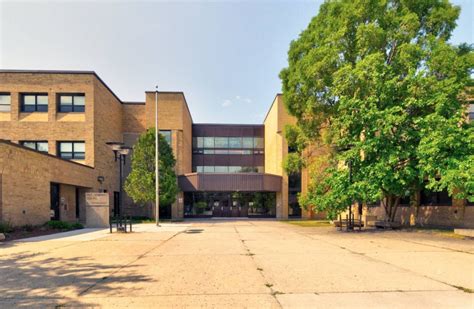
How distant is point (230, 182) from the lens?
32375mm

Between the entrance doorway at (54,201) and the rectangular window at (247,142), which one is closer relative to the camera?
the entrance doorway at (54,201)

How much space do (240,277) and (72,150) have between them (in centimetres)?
2437

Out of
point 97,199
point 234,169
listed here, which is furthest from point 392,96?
point 234,169

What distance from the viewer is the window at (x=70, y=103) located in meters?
25.6

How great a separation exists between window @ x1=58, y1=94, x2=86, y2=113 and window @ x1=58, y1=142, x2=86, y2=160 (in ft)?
9.96

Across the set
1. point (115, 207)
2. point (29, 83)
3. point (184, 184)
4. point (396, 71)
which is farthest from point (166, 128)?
point (396, 71)

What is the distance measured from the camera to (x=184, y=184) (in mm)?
32281

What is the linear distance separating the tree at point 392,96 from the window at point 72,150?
2028cm

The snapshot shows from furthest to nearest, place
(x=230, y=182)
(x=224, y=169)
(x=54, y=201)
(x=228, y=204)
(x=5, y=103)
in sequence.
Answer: (x=224, y=169), (x=228, y=204), (x=230, y=182), (x=5, y=103), (x=54, y=201)

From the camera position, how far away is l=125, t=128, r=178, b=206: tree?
25.3 m

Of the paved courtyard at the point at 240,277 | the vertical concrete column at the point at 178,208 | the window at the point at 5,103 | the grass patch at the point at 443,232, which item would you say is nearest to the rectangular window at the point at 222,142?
the vertical concrete column at the point at 178,208

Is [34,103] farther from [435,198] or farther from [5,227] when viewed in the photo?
[435,198]

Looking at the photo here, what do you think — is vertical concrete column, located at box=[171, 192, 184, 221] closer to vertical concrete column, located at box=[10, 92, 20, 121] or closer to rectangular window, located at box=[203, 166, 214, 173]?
rectangular window, located at box=[203, 166, 214, 173]

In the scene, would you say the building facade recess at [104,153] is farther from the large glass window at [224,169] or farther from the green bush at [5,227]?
the green bush at [5,227]
